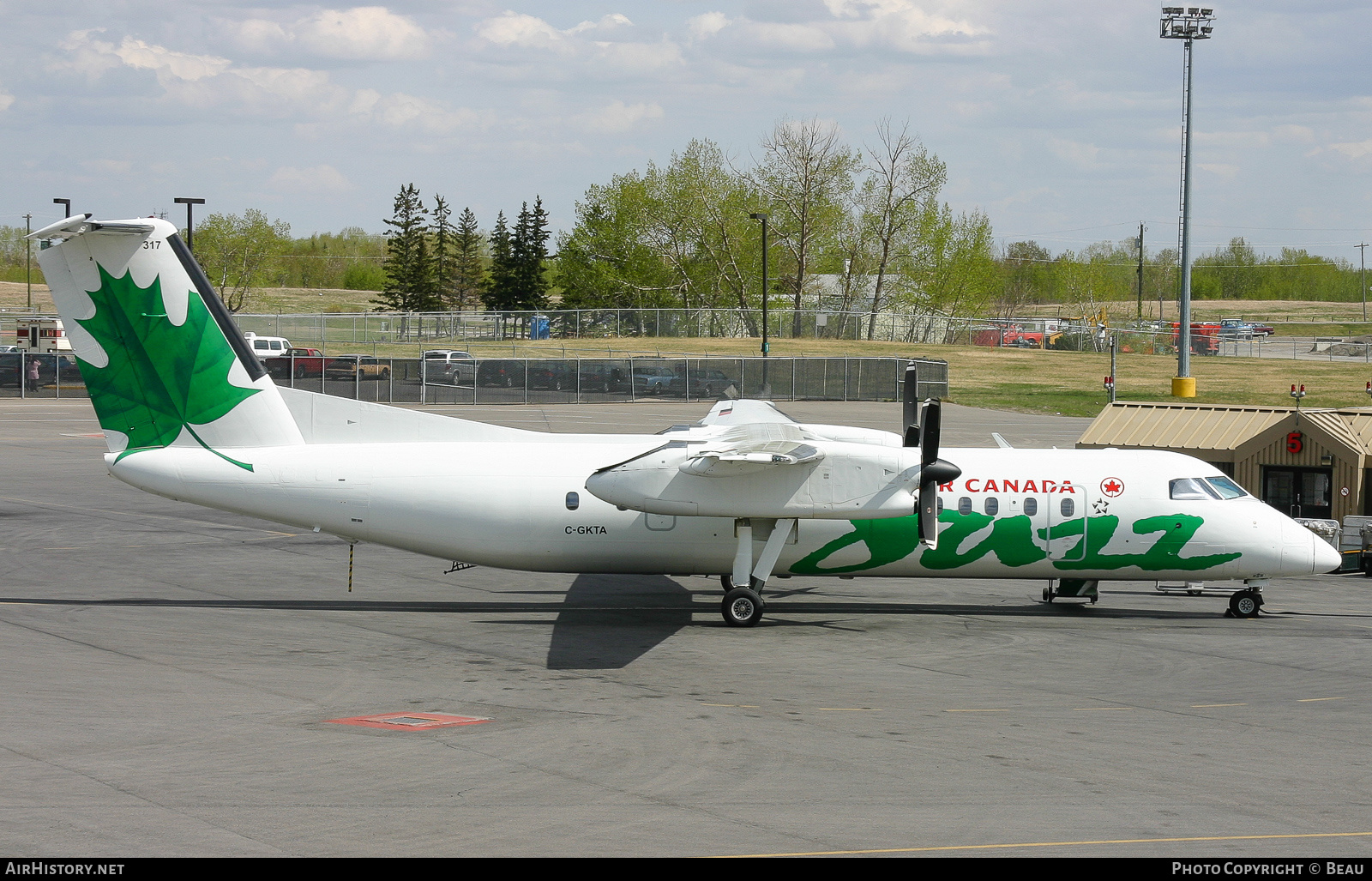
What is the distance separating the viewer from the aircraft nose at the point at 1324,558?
2102cm

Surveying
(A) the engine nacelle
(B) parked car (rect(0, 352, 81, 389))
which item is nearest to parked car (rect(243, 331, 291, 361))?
(B) parked car (rect(0, 352, 81, 389))

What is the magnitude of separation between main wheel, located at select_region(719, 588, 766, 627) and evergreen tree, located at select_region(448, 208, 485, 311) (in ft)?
346

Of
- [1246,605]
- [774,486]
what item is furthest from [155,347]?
[1246,605]

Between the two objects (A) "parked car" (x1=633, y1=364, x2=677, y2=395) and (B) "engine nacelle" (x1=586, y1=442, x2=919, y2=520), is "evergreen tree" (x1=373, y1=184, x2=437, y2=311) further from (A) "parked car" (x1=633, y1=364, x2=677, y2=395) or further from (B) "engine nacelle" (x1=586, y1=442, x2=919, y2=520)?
(B) "engine nacelle" (x1=586, y1=442, x2=919, y2=520)

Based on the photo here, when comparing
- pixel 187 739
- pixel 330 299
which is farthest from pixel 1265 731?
pixel 330 299

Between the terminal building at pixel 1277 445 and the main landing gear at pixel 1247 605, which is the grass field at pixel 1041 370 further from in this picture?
the main landing gear at pixel 1247 605

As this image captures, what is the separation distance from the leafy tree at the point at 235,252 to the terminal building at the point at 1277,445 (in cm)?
10956

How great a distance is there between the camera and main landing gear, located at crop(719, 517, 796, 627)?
1992cm

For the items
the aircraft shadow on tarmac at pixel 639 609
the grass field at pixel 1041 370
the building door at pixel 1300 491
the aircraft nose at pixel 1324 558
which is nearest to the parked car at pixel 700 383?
the grass field at pixel 1041 370

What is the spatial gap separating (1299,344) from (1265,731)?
10712 cm

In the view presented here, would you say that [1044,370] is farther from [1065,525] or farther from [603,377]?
[1065,525]

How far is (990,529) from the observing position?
20.8 meters

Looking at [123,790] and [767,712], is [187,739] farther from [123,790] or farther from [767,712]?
[767,712]

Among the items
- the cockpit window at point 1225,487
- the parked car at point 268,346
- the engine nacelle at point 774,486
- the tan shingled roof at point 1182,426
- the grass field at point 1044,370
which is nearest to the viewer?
the engine nacelle at point 774,486
